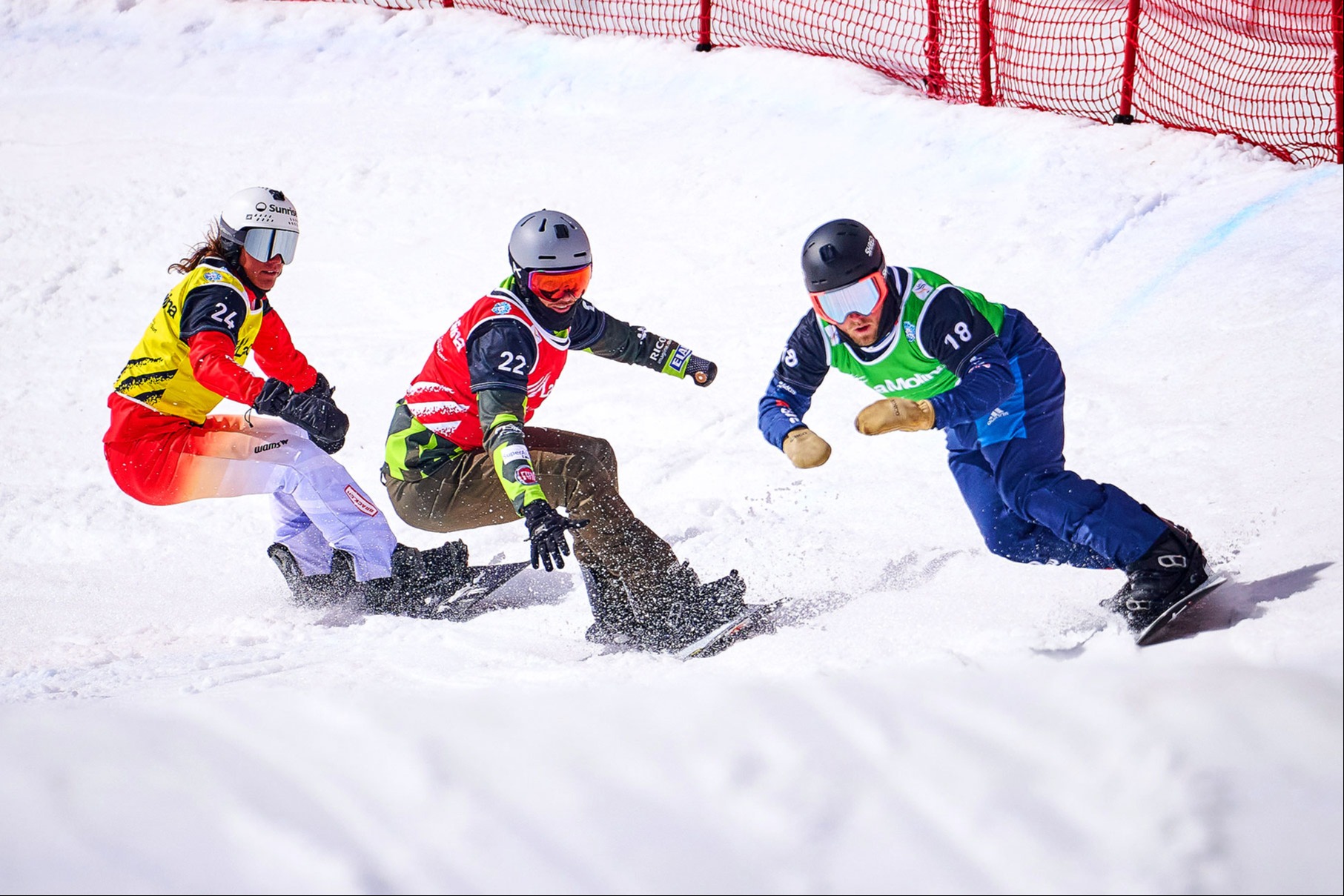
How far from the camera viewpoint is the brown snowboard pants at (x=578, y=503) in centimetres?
443

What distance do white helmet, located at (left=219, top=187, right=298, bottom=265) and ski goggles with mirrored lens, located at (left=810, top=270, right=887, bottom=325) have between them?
265 cm

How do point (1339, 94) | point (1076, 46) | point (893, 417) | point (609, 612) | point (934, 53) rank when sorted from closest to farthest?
point (893, 417)
point (609, 612)
point (1339, 94)
point (934, 53)
point (1076, 46)

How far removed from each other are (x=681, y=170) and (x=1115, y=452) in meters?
4.63

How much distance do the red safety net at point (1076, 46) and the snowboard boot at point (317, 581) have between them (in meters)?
5.82

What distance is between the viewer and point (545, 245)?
4.42 m

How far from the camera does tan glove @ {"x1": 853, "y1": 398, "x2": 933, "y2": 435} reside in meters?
3.29

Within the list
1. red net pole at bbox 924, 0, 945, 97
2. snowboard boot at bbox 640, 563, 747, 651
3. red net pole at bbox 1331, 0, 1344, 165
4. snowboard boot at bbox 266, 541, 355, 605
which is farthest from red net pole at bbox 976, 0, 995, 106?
snowboard boot at bbox 266, 541, 355, 605

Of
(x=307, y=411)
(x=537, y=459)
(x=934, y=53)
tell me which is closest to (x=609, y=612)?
(x=537, y=459)

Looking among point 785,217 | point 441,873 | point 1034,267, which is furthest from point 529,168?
point 441,873

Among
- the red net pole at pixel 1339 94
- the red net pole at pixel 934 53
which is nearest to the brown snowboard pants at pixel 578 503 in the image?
the red net pole at pixel 1339 94

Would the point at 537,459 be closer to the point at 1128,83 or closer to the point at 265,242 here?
the point at 265,242

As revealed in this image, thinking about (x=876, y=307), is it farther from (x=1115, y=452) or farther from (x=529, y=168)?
(x=529, y=168)

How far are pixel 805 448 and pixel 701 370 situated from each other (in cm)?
Answer: 141

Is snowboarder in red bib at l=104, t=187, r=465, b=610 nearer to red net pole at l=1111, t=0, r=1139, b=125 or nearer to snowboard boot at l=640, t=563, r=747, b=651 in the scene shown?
snowboard boot at l=640, t=563, r=747, b=651
